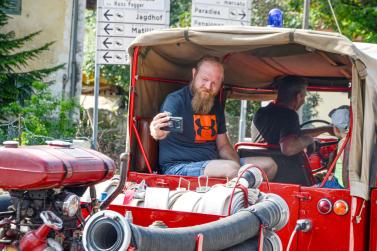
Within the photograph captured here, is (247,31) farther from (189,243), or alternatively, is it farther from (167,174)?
(189,243)

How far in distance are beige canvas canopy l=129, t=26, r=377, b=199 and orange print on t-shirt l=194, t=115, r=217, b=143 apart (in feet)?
1.79

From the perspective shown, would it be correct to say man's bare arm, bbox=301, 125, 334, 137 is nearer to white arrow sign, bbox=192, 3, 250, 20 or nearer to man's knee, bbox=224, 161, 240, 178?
man's knee, bbox=224, 161, 240, 178

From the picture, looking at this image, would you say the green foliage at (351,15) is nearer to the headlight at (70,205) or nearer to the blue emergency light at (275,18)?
the blue emergency light at (275,18)

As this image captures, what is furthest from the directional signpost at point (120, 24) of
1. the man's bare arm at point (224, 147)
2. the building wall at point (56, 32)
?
the building wall at point (56, 32)

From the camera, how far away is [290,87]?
28.8 ft

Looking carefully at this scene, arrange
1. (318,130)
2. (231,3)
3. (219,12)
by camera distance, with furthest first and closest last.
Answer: (231,3)
(219,12)
(318,130)

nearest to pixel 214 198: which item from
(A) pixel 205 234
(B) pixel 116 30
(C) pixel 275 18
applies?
(A) pixel 205 234

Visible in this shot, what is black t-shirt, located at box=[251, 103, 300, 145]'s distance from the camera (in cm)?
837

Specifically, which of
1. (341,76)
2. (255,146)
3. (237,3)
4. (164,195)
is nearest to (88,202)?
(164,195)

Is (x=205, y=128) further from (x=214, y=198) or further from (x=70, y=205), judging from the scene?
(x=70, y=205)

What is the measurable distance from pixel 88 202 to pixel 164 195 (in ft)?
2.36

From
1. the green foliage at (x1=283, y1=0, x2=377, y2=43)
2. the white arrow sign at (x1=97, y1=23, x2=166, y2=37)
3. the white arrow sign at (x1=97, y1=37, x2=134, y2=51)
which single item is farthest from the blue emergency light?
the green foliage at (x1=283, y1=0, x2=377, y2=43)

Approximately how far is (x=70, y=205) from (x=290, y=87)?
13.7 feet

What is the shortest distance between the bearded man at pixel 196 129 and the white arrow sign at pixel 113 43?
11.5 feet
